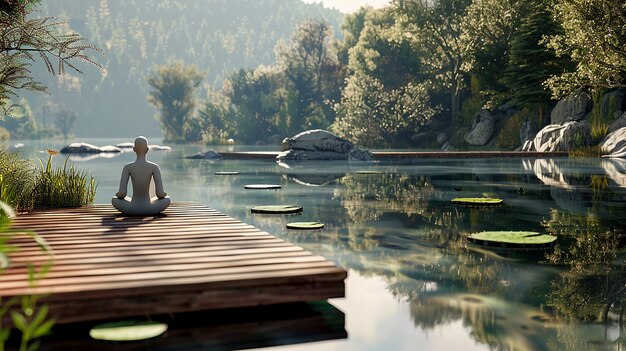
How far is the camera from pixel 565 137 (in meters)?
31.8

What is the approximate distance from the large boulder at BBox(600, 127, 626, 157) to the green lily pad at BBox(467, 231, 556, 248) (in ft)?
69.2

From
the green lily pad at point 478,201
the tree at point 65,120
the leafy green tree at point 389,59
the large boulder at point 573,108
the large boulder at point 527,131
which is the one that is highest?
the leafy green tree at point 389,59

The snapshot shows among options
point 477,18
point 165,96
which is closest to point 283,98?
point 165,96

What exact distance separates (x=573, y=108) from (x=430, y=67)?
680 inches

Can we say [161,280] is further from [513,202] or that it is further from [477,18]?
[477,18]

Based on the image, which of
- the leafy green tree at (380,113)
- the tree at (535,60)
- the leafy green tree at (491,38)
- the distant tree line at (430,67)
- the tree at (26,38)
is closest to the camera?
the tree at (26,38)

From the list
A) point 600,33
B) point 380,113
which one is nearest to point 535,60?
point 600,33

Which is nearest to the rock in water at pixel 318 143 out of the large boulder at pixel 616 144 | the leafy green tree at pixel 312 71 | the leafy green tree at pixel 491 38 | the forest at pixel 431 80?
the forest at pixel 431 80

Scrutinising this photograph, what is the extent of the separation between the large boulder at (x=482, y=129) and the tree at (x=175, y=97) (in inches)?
2034

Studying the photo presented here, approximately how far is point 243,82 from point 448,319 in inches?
3044

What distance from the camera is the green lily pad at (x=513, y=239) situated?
7.89m

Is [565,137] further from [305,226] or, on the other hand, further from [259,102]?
[259,102]

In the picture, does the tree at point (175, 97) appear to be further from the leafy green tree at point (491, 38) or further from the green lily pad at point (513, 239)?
the green lily pad at point (513, 239)

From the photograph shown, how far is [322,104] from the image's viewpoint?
72000 mm
